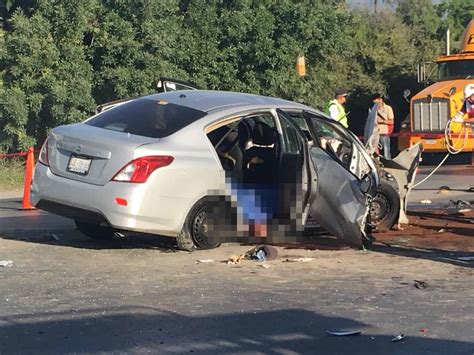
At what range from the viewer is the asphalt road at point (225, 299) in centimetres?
556

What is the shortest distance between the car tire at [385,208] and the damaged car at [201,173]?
41.1 inches

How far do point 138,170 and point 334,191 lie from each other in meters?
2.11

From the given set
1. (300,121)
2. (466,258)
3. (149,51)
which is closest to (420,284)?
(466,258)

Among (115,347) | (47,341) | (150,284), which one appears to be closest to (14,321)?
(47,341)

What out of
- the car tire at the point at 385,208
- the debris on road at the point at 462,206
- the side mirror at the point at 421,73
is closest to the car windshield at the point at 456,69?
the side mirror at the point at 421,73

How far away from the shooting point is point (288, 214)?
8.71m

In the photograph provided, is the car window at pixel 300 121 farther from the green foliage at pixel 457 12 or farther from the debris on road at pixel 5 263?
the green foliage at pixel 457 12

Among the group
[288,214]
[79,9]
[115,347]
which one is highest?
[79,9]

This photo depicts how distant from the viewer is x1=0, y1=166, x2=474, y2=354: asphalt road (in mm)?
5562

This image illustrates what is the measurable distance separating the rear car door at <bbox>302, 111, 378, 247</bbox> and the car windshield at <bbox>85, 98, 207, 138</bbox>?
1.30 metres

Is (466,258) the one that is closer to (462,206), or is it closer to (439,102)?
(462,206)

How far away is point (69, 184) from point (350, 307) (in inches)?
128

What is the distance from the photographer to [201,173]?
8391mm

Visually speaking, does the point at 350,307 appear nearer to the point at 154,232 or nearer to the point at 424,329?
the point at 424,329
